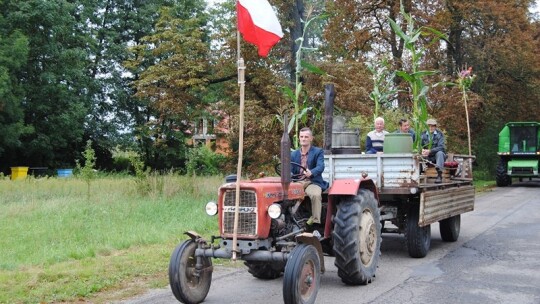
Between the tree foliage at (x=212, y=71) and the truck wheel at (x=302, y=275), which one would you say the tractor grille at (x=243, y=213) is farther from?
the tree foliage at (x=212, y=71)

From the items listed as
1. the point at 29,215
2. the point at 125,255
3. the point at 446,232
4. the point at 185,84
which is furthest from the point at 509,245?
the point at 185,84

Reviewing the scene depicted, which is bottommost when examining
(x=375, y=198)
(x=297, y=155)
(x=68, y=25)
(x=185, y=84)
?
(x=375, y=198)

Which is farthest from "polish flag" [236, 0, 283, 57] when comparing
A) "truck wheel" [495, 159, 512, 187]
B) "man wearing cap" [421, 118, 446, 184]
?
"truck wheel" [495, 159, 512, 187]

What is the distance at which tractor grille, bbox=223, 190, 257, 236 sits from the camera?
622 cm

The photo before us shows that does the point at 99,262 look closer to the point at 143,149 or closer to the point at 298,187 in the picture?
the point at 298,187

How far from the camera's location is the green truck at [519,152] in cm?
2734

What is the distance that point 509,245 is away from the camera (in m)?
10.3

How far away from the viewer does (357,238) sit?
7.11 meters

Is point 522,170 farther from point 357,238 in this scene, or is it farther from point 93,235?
point 357,238

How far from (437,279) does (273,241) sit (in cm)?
254

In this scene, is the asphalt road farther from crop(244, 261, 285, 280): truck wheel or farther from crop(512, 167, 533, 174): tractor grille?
crop(512, 167, 533, 174): tractor grille

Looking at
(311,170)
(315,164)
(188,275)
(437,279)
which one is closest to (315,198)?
A: (311,170)

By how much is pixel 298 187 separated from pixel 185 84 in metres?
16.0

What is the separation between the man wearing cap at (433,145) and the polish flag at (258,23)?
513cm
